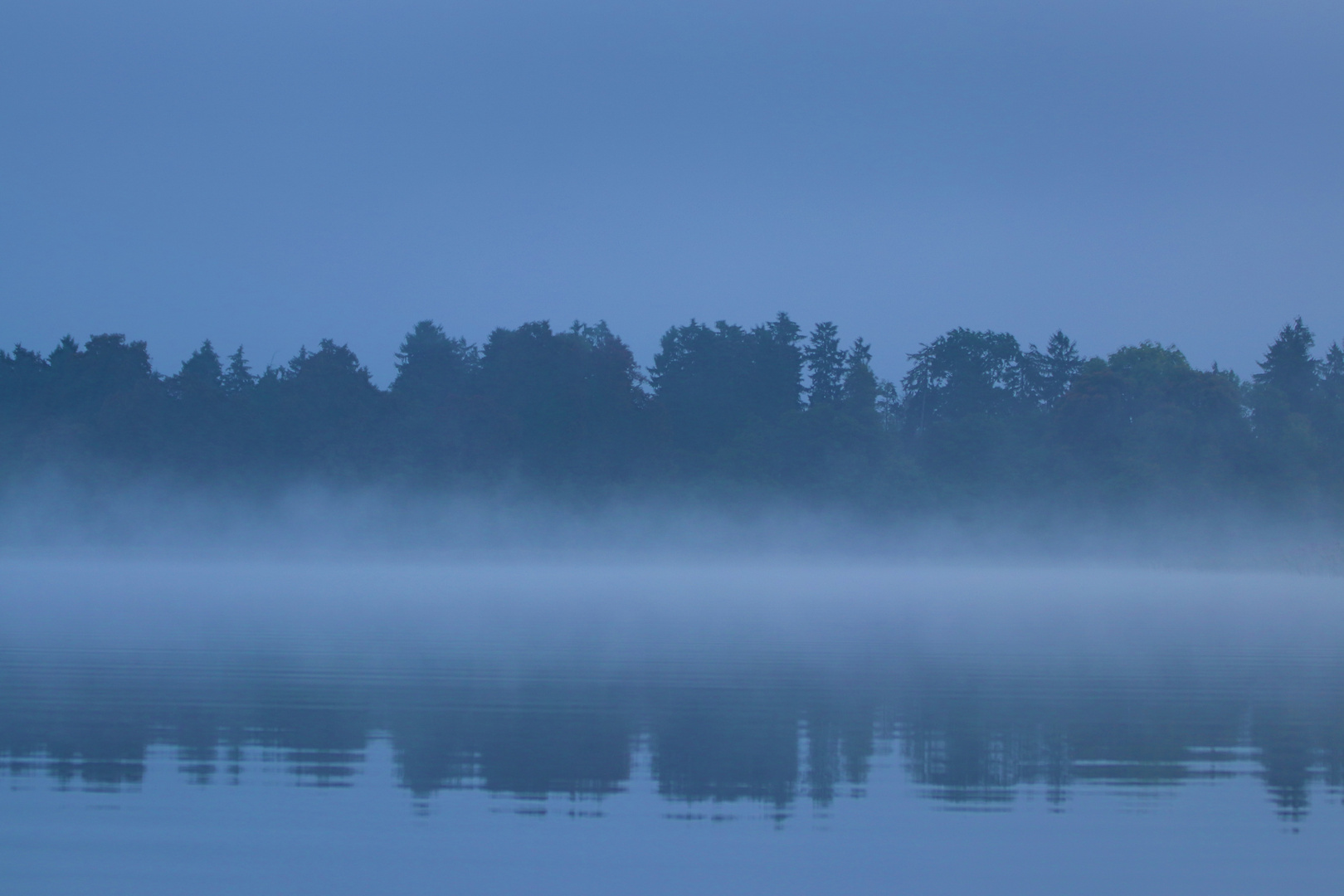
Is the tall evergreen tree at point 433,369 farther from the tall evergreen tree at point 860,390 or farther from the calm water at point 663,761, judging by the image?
the calm water at point 663,761

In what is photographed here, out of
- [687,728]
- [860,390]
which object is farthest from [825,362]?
[687,728]

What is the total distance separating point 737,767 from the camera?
821 cm

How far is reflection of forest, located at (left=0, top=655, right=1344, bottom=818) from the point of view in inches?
313

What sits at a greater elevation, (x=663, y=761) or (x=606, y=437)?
(x=606, y=437)

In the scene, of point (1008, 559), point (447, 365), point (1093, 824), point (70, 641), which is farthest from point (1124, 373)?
point (1093, 824)

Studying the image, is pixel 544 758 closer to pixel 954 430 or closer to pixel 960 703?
pixel 960 703

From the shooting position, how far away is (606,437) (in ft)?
211

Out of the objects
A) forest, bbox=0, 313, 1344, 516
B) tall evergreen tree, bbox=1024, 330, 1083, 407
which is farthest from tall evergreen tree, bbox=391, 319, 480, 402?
tall evergreen tree, bbox=1024, 330, 1083, 407

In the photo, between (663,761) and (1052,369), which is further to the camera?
(1052,369)

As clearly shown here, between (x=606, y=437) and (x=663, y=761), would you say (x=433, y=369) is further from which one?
(x=663, y=761)

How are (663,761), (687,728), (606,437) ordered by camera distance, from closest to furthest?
(663,761) < (687,728) < (606,437)

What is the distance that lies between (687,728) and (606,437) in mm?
54707

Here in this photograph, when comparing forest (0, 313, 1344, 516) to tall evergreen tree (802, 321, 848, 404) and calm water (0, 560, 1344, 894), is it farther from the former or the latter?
calm water (0, 560, 1344, 894)

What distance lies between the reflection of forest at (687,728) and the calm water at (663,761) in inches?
1.6
